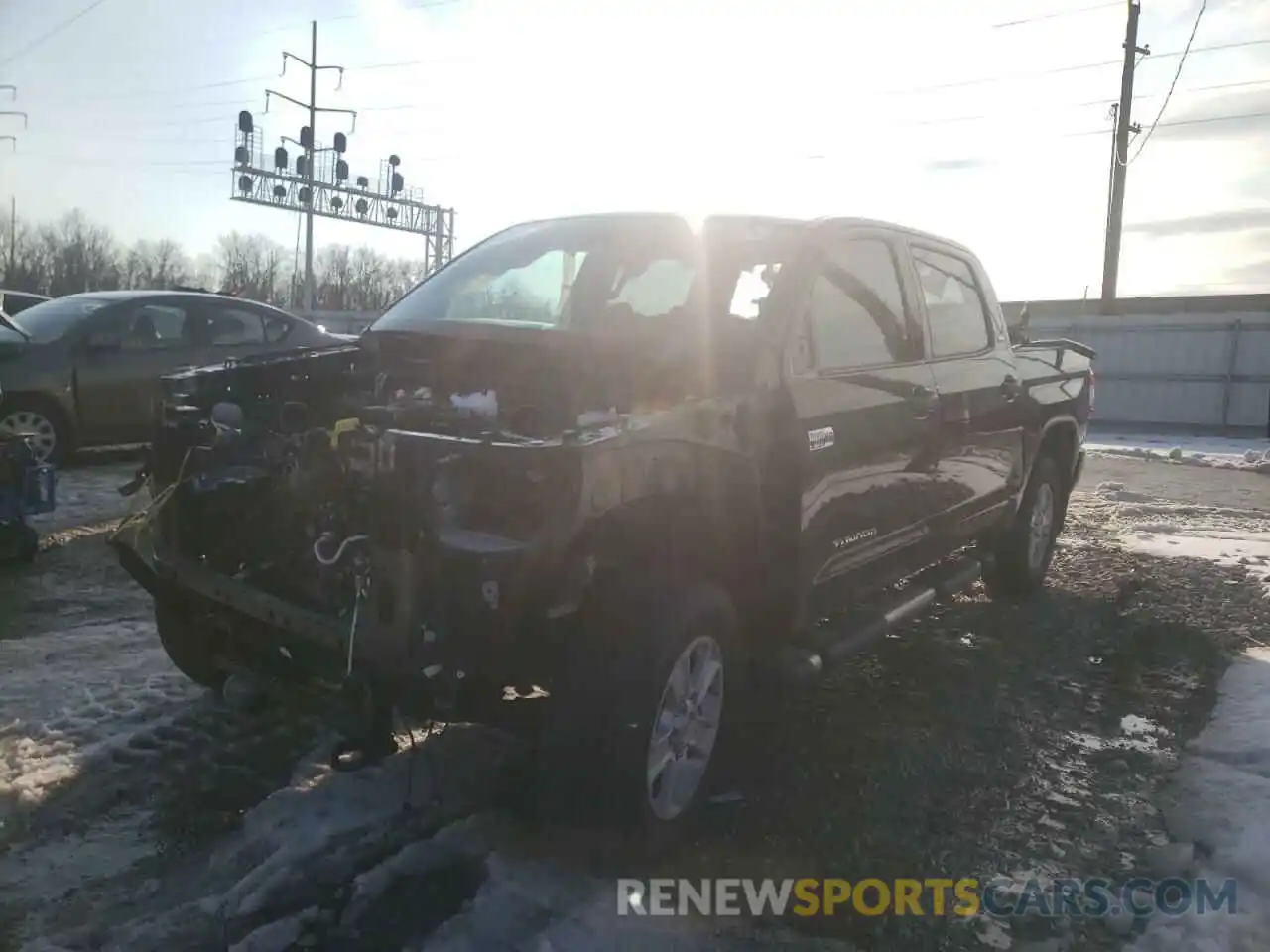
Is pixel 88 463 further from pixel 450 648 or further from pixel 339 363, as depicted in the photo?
pixel 450 648

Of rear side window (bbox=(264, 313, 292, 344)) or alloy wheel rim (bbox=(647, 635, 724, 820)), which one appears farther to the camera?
rear side window (bbox=(264, 313, 292, 344))

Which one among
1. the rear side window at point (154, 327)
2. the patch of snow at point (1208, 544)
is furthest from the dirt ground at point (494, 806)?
the rear side window at point (154, 327)

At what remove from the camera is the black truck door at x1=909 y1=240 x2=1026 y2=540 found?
4641 mm

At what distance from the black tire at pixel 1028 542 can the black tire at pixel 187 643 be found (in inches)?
157

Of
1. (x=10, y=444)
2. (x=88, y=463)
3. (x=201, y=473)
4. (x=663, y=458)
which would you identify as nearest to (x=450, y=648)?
(x=663, y=458)

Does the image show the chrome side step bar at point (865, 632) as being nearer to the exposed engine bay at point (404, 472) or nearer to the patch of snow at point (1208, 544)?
the exposed engine bay at point (404, 472)

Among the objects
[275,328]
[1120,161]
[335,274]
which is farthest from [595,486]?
[335,274]

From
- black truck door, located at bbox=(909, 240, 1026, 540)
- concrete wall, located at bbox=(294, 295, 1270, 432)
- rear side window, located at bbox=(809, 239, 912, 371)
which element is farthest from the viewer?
concrete wall, located at bbox=(294, 295, 1270, 432)

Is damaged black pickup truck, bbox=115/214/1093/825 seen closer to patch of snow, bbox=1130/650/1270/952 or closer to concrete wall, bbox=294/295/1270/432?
patch of snow, bbox=1130/650/1270/952

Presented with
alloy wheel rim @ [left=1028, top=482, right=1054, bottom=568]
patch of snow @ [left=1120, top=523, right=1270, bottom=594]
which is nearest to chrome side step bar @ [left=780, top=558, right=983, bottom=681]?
alloy wheel rim @ [left=1028, top=482, right=1054, bottom=568]

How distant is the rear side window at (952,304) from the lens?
4738 millimetres

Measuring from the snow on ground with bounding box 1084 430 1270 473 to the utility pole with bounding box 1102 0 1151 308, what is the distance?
5955mm

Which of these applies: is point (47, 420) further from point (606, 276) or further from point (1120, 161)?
point (1120, 161)

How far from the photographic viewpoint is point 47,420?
8.27 m
